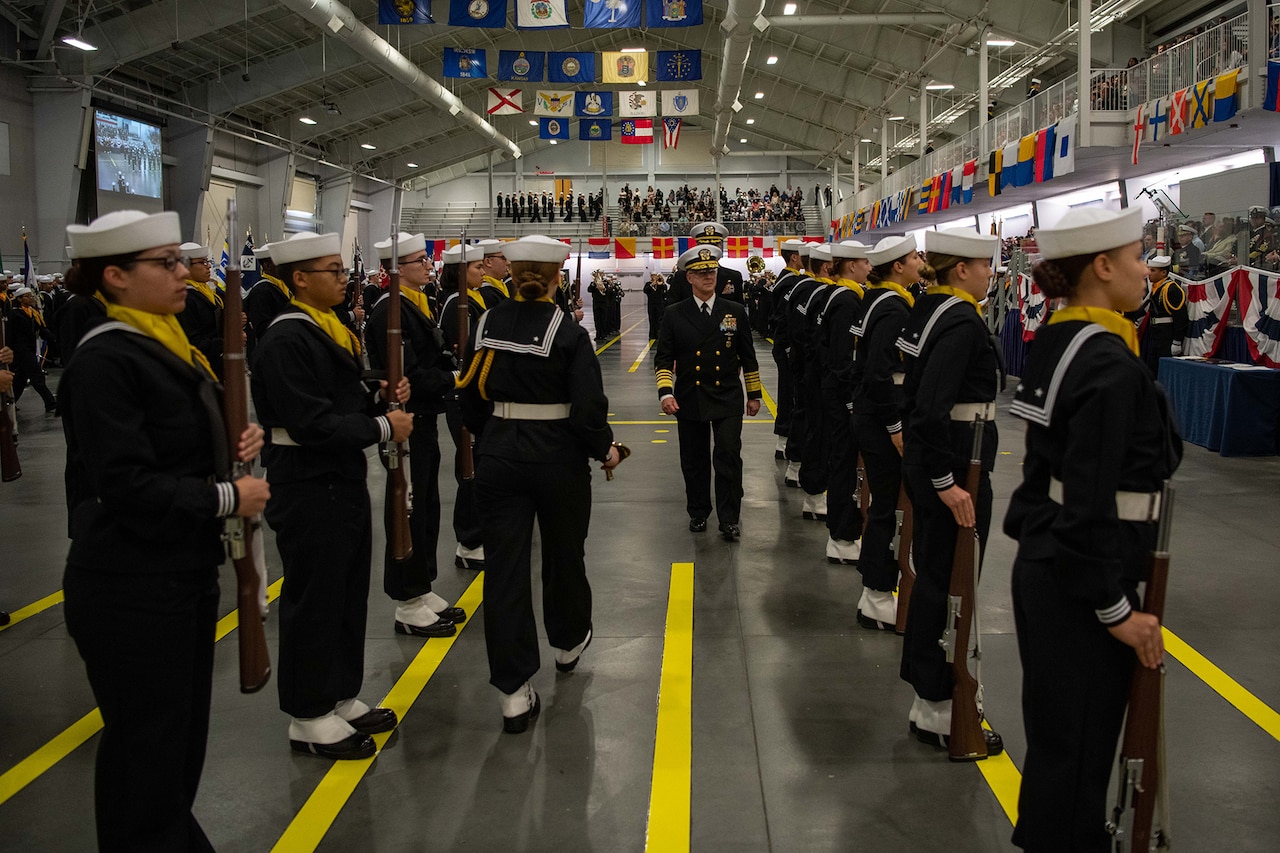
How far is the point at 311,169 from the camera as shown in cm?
3981

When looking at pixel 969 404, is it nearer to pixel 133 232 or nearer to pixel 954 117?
pixel 133 232

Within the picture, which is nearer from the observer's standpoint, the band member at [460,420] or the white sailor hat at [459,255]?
the band member at [460,420]

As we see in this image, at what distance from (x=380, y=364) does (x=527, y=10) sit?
45.4ft

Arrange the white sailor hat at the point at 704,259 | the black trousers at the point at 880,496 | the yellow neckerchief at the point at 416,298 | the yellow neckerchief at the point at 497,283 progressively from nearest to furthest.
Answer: the black trousers at the point at 880,496 < the yellow neckerchief at the point at 416,298 < the white sailor hat at the point at 704,259 < the yellow neckerchief at the point at 497,283

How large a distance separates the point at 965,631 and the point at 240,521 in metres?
2.45

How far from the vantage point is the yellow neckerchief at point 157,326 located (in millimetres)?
2600

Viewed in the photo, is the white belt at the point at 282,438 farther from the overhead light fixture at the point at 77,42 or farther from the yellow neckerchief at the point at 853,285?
the overhead light fixture at the point at 77,42

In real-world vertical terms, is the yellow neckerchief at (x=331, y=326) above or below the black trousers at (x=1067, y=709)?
above

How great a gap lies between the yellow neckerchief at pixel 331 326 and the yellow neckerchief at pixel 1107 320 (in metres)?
2.43

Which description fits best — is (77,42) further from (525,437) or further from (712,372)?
(525,437)

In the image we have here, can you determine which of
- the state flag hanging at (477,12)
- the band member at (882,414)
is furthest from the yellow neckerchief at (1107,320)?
the state flag hanging at (477,12)

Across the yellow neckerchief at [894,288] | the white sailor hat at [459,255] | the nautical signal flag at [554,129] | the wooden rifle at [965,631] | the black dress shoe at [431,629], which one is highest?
the nautical signal flag at [554,129]

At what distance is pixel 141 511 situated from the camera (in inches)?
99.3

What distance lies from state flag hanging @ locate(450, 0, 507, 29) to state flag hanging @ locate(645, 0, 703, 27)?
2.44 m
